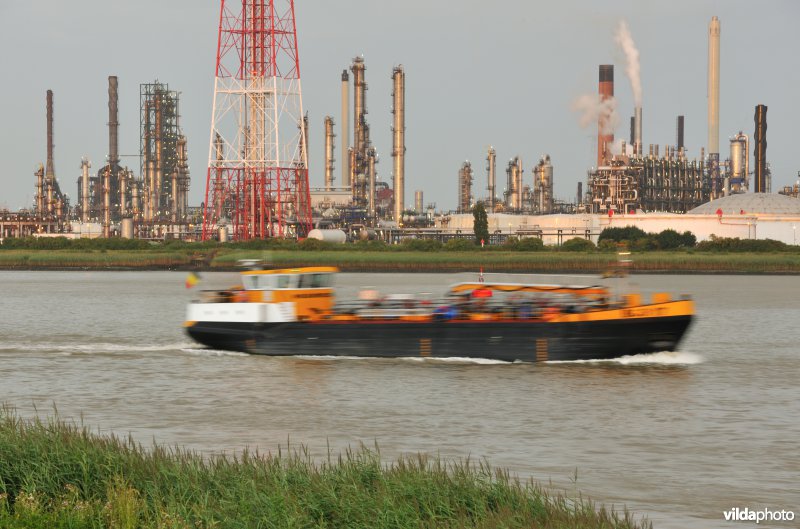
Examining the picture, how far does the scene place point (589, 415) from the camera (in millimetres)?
36125

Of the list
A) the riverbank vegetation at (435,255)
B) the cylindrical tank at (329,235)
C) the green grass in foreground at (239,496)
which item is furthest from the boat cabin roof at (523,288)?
the cylindrical tank at (329,235)

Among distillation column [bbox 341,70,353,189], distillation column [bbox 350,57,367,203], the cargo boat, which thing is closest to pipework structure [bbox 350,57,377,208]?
distillation column [bbox 350,57,367,203]

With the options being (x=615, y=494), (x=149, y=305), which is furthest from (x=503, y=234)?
(x=615, y=494)

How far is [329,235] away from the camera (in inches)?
6112

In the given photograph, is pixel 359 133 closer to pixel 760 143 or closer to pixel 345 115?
pixel 345 115

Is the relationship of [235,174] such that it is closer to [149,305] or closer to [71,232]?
[149,305]

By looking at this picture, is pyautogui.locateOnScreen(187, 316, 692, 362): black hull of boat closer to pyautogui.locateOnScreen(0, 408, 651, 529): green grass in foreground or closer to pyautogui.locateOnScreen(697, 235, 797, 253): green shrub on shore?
pyautogui.locateOnScreen(0, 408, 651, 529): green grass in foreground

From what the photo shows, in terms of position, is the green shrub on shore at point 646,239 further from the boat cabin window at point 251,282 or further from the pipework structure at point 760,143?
the boat cabin window at point 251,282

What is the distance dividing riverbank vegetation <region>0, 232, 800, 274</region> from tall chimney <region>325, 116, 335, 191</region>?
35.6 m

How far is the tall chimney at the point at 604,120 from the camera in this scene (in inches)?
7072

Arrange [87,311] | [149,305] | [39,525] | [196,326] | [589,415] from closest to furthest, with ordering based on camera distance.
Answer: [39,525] < [589,415] < [196,326] < [87,311] < [149,305]

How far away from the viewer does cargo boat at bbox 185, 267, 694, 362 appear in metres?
47.5

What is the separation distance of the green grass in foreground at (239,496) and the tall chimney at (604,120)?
533 ft

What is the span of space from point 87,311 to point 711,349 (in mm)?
41279
